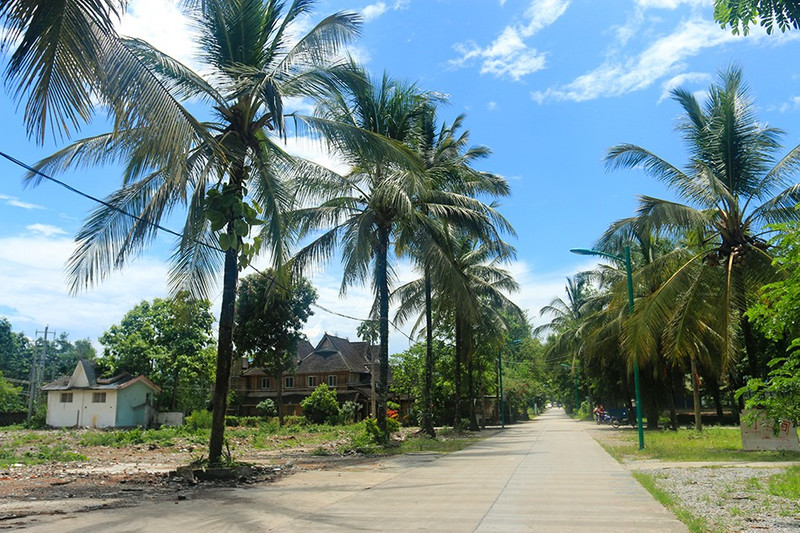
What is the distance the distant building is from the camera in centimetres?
5388

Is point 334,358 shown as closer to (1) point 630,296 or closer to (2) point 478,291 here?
(2) point 478,291

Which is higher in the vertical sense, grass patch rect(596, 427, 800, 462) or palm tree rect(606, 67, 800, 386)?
palm tree rect(606, 67, 800, 386)

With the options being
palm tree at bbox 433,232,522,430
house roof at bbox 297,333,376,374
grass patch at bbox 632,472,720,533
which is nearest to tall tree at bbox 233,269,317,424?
house roof at bbox 297,333,376,374

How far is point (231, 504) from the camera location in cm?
888

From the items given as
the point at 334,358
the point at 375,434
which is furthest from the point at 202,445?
the point at 334,358

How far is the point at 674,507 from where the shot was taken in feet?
27.8

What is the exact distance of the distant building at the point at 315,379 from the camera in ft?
177

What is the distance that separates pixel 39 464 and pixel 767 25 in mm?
17280

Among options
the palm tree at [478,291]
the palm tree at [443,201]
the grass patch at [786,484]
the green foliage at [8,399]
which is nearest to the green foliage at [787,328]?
the grass patch at [786,484]

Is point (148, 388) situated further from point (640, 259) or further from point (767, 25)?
point (767, 25)

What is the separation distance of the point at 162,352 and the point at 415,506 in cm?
3913

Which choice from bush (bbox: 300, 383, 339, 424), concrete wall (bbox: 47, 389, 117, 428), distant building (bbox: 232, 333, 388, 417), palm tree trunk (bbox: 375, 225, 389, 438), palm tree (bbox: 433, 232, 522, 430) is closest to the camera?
palm tree trunk (bbox: 375, 225, 389, 438)

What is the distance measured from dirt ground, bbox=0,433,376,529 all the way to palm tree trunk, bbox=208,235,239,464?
0.74 meters

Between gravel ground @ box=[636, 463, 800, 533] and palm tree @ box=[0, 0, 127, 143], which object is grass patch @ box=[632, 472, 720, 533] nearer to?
gravel ground @ box=[636, 463, 800, 533]
